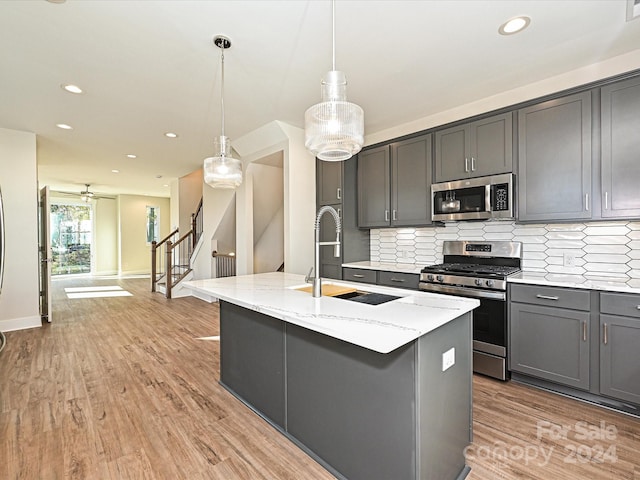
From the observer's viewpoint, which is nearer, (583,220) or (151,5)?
(151,5)

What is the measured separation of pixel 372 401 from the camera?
1469mm

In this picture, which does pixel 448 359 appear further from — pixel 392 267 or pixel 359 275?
pixel 359 275

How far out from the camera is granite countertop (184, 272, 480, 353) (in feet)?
4.00

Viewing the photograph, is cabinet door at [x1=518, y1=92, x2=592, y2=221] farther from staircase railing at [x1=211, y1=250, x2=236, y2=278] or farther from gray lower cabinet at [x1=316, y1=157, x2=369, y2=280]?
staircase railing at [x1=211, y1=250, x2=236, y2=278]

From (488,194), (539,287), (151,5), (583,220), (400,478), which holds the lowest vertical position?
(400,478)

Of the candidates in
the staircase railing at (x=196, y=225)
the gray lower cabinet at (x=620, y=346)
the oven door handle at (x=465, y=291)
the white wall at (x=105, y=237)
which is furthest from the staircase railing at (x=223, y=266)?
the white wall at (x=105, y=237)

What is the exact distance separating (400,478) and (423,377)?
0.45 m

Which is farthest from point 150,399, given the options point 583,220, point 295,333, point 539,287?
→ point 583,220

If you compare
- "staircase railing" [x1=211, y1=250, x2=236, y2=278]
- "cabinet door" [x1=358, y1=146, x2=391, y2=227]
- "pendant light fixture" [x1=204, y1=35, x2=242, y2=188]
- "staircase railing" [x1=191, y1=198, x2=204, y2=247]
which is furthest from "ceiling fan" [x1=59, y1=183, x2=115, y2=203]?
"cabinet door" [x1=358, y1=146, x2=391, y2=227]

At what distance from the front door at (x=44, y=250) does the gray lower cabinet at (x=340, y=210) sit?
414 cm

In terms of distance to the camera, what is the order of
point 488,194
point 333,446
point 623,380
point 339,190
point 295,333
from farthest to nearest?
1. point 339,190
2. point 488,194
3. point 623,380
4. point 295,333
5. point 333,446

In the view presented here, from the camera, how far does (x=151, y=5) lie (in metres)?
1.91

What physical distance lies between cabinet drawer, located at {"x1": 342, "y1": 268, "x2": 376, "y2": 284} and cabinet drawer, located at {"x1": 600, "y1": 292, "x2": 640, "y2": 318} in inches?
79.3

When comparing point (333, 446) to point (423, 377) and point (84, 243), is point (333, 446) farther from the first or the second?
point (84, 243)
